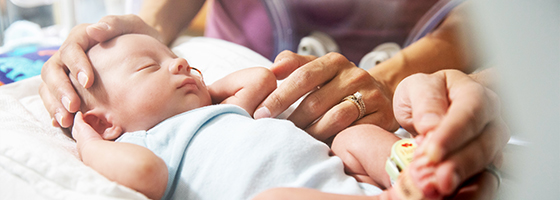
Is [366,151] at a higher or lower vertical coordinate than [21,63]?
higher

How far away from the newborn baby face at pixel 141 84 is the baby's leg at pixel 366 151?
9.9 inches

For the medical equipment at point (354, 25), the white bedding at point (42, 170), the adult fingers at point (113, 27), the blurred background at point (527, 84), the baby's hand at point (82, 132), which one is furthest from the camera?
the medical equipment at point (354, 25)

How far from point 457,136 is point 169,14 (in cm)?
95

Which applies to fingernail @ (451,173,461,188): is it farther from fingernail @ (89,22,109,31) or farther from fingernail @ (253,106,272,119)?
fingernail @ (89,22,109,31)

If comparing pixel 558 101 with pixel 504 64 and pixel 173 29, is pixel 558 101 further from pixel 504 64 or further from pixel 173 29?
pixel 173 29

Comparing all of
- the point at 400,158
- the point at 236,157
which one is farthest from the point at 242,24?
the point at 400,158

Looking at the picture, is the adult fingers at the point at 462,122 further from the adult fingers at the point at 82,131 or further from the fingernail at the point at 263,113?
the adult fingers at the point at 82,131

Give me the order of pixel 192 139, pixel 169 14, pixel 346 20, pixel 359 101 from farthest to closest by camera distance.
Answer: pixel 169 14 < pixel 346 20 < pixel 359 101 < pixel 192 139

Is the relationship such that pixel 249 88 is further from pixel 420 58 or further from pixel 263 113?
pixel 420 58

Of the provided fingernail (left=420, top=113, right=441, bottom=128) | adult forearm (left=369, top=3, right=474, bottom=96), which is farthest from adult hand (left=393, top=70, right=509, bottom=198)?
adult forearm (left=369, top=3, right=474, bottom=96)

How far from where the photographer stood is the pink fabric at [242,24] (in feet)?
3.26

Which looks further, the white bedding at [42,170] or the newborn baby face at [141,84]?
the newborn baby face at [141,84]

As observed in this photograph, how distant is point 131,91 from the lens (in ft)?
1.86

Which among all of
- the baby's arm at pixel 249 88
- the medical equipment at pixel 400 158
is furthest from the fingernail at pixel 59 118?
the medical equipment at pixel 400 158
